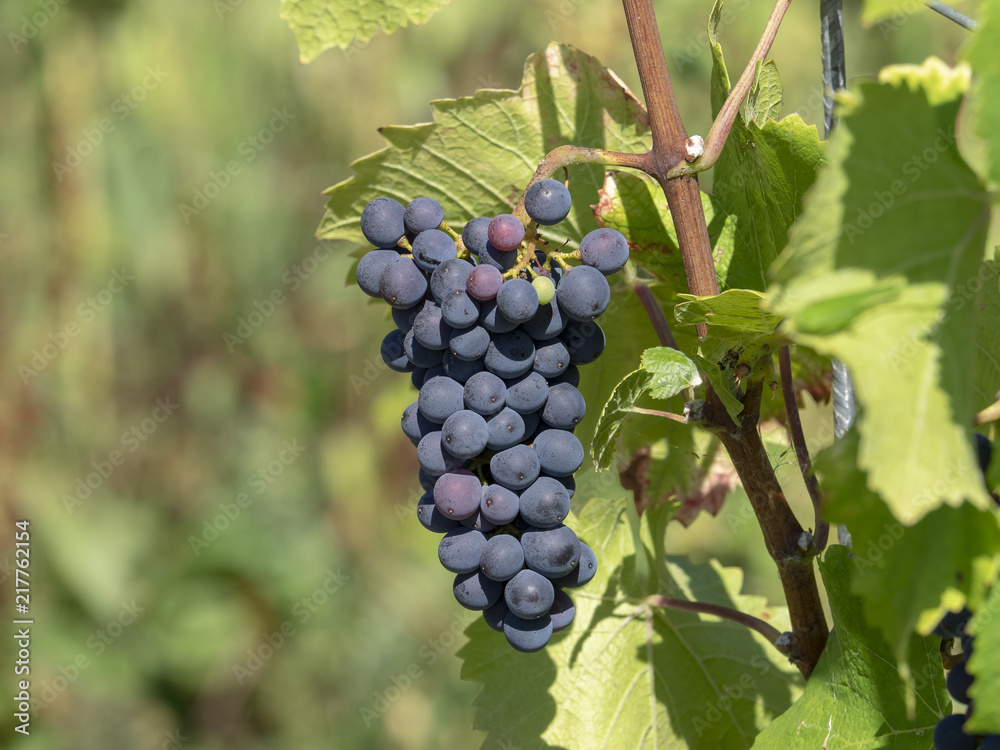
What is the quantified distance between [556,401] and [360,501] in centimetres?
240

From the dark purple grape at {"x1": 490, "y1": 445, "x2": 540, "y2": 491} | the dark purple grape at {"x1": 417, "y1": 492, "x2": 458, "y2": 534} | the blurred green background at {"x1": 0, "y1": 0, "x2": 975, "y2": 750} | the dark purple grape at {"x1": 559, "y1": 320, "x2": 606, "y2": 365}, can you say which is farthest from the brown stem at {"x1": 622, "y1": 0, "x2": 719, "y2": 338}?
the blurred green background at {"x1": 0, "y1": 0, "x2": 975, "y2": 750}

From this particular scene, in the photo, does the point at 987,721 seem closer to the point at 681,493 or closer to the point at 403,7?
the point at 681,493

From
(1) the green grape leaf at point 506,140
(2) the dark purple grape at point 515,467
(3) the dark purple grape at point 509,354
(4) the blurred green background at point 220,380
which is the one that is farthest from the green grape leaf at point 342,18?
(4) the blurred green background at point 220,380

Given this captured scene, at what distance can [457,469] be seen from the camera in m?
0.82

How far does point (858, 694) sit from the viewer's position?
2.38 ft

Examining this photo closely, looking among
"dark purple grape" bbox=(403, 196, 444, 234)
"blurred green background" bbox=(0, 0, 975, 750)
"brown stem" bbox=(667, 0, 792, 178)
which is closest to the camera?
"brown stem" bbox=(667, 0, 792, 178)

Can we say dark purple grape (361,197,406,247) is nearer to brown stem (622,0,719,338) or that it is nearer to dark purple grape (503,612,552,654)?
brown stem (622,0,719,338)

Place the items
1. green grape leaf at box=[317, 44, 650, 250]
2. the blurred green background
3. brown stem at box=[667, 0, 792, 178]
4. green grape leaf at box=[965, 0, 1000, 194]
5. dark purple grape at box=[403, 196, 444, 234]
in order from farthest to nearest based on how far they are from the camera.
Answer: the blurred green background → green grape leaf at box=[317, 44, 650, 250] → dark purple grape at box=[403, 196, 444, 234] → brown stem at box=[667, 0, 792, 178] → green grape leaf at box=[965, 0, 1000, 194]

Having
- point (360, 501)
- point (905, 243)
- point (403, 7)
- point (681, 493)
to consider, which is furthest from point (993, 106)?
point (360, 501)

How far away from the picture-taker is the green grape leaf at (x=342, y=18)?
2.63 ft

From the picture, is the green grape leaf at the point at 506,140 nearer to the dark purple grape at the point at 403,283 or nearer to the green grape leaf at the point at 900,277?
the dark purple grape at the point at 403,283

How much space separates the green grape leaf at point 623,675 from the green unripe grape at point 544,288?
403 mm

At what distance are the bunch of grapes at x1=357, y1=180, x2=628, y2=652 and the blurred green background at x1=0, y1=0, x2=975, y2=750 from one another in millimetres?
2107

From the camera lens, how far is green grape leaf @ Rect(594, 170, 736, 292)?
889 millimetres
